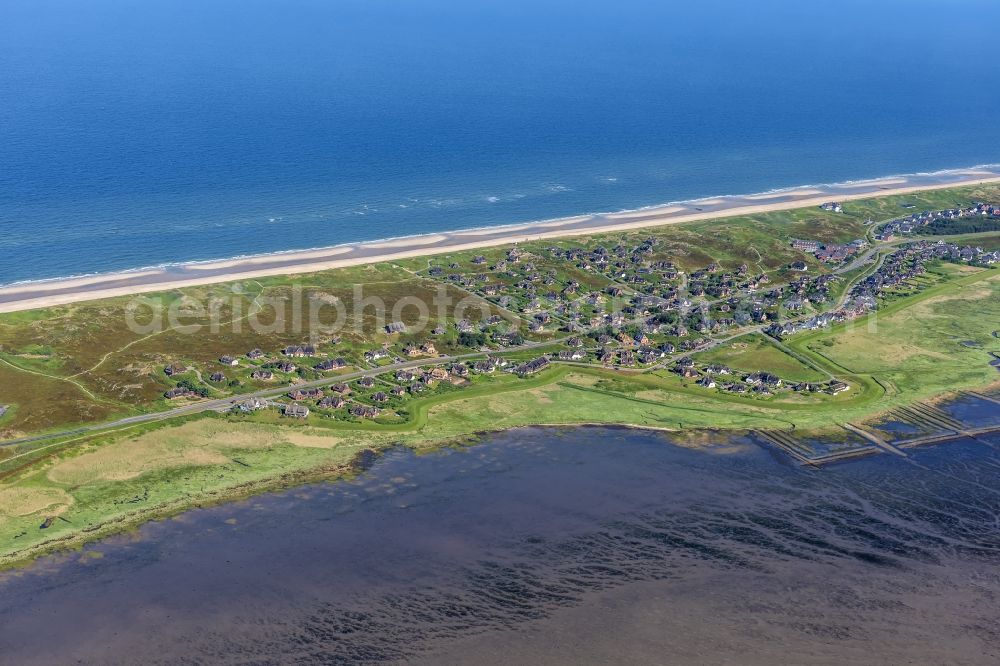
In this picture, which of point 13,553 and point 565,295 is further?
point 565,295

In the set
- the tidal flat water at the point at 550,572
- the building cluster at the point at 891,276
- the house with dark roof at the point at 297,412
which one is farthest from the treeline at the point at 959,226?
the house with dark roof at the point at 297,412

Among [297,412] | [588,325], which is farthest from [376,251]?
[297,412]

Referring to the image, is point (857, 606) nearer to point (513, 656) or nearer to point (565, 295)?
point (513, 656)

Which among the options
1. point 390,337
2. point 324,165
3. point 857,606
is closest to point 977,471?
point 857,606

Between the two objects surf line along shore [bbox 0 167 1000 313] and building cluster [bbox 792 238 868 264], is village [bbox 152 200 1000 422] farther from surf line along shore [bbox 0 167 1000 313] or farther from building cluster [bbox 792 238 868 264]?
surf line along shore [bbox 0 167 1000 313]

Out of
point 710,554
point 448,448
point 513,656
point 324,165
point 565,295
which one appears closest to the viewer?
point 513,656

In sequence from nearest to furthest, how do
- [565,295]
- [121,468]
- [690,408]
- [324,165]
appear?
[121,468], [690,408], [565,295], [324,165]

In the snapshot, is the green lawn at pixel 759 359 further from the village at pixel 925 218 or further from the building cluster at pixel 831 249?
the village at pixel 925 218

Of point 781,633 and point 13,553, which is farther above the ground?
point 13,553
